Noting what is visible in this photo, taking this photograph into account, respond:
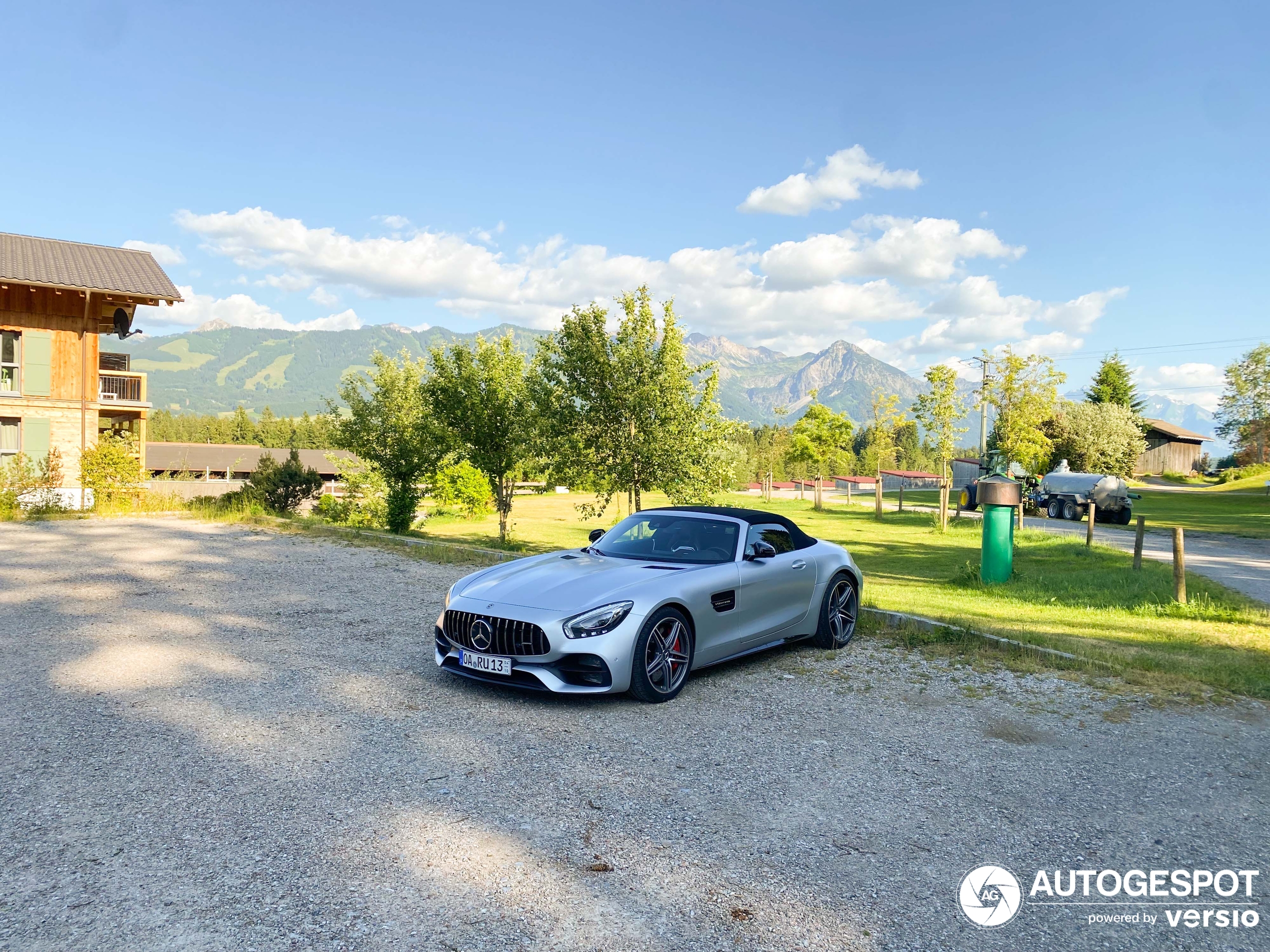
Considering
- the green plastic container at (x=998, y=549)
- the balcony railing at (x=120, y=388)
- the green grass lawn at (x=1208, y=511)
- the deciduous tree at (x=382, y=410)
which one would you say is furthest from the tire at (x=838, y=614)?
the balcony railing at (x=120, y=388)

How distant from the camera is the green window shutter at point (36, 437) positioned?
1030 inches

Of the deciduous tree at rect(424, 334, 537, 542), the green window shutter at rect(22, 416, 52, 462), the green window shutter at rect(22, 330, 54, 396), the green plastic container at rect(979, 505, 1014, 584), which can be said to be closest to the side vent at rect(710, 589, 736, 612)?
the green plastic container at rect(979, 505, 1014, 584)

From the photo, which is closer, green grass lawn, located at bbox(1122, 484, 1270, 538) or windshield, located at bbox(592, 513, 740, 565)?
windshield, located at bbox(592, 513, 740, 565)

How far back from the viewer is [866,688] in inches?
259

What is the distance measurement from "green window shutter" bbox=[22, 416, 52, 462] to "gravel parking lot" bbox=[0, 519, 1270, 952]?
22.9m

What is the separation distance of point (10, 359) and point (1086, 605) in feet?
100

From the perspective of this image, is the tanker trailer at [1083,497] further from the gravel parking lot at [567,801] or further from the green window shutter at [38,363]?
the green window shutter at [38,363]

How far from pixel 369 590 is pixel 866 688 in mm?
6251

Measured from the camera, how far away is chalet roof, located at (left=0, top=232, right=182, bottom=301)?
26.3 metres

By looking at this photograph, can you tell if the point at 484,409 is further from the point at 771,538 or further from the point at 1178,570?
the point at 1178,570

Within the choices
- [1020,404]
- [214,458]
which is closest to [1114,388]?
[1020,404]

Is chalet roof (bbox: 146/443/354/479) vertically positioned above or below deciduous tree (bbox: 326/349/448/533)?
below

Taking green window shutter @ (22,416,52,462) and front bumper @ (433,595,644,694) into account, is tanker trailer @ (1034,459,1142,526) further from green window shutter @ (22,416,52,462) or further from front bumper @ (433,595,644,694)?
green window shutter @ (22,416,52,462)

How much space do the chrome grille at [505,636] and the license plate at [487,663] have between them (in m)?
0.04
